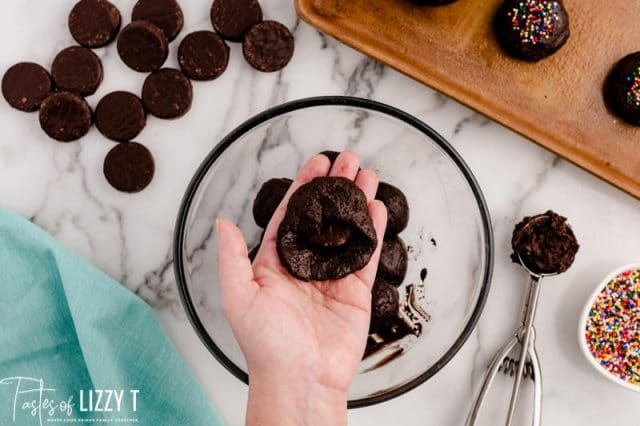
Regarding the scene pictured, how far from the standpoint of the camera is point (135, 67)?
70.8 inches

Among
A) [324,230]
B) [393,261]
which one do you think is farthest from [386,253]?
[324,230]

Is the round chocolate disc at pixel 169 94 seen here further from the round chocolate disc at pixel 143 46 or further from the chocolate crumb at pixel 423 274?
the chocolate crumb at pixel 423 274

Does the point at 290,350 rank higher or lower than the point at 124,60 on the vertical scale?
lower

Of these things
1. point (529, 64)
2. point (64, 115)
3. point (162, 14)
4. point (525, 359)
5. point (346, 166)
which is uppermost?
point (529, 64)

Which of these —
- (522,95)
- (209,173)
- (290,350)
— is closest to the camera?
(290,350)

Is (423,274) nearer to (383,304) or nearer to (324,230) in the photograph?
(383,304)

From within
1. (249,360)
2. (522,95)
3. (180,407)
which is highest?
(522,95)

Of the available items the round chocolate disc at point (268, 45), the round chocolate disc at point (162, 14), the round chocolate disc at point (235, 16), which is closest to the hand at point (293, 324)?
the round chocolate disc at point (268, 45)

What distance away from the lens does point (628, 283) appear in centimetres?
176

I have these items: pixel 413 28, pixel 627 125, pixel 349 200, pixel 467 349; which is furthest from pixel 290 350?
pixel 627 125

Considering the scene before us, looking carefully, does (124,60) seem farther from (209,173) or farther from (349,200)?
(349,200)

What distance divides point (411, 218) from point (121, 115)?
857 mm

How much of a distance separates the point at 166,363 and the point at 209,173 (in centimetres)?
57

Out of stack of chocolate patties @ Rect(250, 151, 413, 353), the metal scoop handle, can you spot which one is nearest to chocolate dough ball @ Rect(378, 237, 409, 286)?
stack of chocolate patties @ Rect(250, 151, 413, 353)
